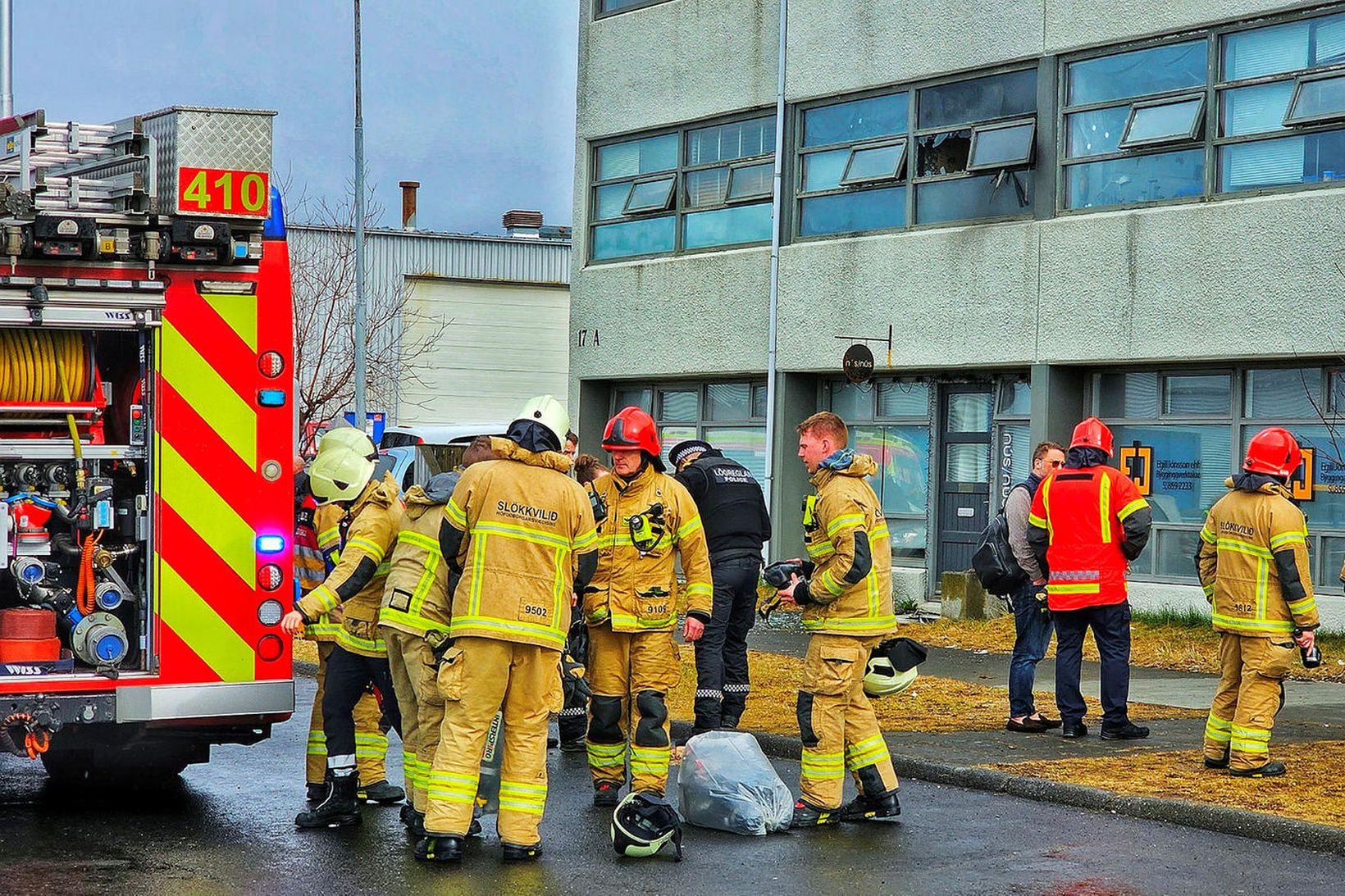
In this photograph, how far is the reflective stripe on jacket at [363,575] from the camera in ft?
24.7

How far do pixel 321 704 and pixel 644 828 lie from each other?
1678mm

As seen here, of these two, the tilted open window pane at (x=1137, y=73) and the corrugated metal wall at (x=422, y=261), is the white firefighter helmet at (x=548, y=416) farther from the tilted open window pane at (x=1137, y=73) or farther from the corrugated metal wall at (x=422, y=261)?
the corrugated metal wall at (x=422, y=261)

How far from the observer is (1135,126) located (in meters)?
16.7

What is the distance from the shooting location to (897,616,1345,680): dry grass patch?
14.2m

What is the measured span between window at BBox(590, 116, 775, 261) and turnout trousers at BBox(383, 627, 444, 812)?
1344 cm

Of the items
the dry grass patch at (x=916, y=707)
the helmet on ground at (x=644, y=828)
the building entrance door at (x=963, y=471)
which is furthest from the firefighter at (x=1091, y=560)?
the building entrance door at (x=963, y=471)

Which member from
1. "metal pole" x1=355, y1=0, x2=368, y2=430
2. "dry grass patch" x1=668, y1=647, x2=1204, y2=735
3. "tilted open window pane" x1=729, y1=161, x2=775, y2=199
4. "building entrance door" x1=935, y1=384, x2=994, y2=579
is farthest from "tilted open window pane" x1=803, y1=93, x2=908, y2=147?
"metal pole" x1=355, y1=0, x2=368, y2=430

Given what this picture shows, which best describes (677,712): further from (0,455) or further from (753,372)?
(753,372)

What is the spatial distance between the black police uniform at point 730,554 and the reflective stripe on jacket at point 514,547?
3029mm

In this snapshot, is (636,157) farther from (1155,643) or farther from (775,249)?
(1155,643)

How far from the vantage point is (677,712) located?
37.6 ft

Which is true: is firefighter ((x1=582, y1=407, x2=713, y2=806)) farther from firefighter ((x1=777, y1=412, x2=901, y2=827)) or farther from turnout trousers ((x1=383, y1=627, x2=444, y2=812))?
turnout trousers ((x1=383, y1=627, x2=444, y2=812))

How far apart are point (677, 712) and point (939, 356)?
7.79 metres

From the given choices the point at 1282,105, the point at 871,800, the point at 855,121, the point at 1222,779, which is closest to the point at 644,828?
the point at 871,800
